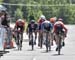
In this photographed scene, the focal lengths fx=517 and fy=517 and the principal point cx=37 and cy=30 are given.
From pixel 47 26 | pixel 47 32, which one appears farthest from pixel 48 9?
pixel 47 32

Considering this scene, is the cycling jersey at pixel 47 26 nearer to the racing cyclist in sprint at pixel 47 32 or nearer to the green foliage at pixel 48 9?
the racing cyclist in sprint at pixel 47 32

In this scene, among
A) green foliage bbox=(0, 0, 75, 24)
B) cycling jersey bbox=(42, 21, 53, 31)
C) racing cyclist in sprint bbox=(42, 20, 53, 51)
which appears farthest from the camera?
green foliage bbox=(0, 0, 75, 24)

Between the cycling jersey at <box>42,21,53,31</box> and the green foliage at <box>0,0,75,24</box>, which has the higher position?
the cycling jersey at <box>42,21,53,31</box>

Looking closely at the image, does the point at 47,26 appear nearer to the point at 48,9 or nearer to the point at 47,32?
the point at 47,32

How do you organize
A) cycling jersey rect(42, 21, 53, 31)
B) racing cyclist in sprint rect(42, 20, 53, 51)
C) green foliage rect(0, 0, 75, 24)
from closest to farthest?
racing cyclist in sprint rect(42, 20, 53, 51) < cycling jersey rect(42, 21, 53, 31) < green foliage rect(0, 0, 75, 24)

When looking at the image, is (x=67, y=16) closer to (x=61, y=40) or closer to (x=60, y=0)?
(x=60, y=0)

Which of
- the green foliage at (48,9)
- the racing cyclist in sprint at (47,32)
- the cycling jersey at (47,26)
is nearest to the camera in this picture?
the racing cyclist in sprint at (47,32)

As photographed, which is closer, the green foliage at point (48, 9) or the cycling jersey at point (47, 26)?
the cycling jersey at point (47, 26)

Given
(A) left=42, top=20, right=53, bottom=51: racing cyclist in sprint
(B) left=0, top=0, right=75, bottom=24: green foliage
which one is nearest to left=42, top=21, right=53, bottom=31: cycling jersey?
(A) left=42, top=20, right=53, bottom=51: racing cyclist in sprint

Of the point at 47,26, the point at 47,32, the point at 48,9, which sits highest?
the point at 47,26

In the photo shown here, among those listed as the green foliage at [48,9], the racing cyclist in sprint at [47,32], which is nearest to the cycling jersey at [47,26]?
the racing cyclist in sprint at [47,32]

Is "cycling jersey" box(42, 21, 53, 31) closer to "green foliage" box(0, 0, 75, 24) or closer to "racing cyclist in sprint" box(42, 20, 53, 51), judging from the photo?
"racing cyclist in sprint" box(42, 20, 53, 51)

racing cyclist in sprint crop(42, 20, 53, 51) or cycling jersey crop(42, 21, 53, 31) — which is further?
cycling jersey crop(42, 21, 53, 31)

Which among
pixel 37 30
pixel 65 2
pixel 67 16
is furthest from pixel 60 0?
pixel 37 30
